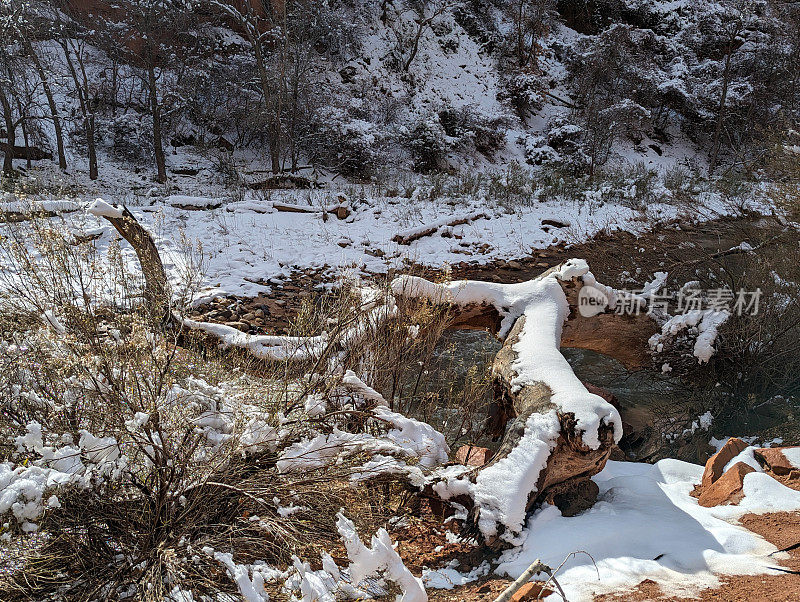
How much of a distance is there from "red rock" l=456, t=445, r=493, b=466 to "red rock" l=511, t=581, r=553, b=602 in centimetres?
150

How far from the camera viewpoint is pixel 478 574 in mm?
2572

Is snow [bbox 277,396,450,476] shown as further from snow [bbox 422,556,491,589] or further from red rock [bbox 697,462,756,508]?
red rock [bbox 697,462,756,508]

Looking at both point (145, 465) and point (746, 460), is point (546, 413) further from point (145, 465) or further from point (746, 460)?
point (145, 465)

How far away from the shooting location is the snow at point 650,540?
2244mm

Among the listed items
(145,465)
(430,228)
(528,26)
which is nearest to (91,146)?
(430,228)

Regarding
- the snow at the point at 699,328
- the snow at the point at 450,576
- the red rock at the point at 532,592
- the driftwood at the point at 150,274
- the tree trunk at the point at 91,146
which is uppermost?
the tree trunk at the point at 91,146

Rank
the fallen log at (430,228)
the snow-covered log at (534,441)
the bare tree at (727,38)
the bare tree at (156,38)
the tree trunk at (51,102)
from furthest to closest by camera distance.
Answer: the bare tree at (727,38), the bare tree at (156,38), the tree trunk at (51,102), the fallen log at (430,228), the snow-covered log at (534,441)

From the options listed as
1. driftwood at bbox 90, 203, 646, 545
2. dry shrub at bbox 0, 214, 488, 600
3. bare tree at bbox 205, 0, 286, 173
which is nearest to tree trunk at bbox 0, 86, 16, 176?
bare tree at bbox 205, 0, 286, 173

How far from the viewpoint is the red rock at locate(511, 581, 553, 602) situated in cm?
203

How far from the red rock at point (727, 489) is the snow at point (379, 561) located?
2.10 meters

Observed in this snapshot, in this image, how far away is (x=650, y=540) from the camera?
258 centimetres

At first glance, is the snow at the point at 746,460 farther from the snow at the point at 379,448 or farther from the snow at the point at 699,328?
the snow at the point at 699,328

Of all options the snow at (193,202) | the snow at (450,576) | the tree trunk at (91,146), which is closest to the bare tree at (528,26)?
the snow at (193,202)

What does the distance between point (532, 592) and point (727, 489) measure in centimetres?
176
